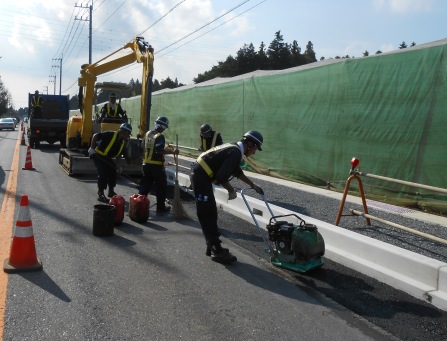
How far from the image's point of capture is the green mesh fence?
8039 mm

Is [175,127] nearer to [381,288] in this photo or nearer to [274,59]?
[381,288]

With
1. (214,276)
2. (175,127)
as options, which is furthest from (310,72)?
(175,127)

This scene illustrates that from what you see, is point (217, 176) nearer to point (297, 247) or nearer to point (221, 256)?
point (221, 256)

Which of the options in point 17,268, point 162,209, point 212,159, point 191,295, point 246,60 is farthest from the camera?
point 246,60

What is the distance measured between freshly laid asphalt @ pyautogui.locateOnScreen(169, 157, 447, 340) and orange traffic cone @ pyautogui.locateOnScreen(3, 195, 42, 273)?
2641 millimetres

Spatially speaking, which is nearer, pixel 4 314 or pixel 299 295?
pixel 4 314

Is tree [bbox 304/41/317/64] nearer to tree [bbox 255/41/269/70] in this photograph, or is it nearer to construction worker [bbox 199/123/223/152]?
tree [bbox 255/41/269/70]

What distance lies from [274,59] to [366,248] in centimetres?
7472

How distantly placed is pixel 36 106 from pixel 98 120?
11.4 metres

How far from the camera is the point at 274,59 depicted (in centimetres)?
7700

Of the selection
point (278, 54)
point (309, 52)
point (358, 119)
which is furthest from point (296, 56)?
point (358, 119)

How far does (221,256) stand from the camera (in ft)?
18.1

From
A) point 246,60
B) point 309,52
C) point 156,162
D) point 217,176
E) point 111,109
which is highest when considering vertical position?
point 309,52

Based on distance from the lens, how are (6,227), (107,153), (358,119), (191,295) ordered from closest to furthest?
(191,295), (6,227), (107,153), (358,119)
